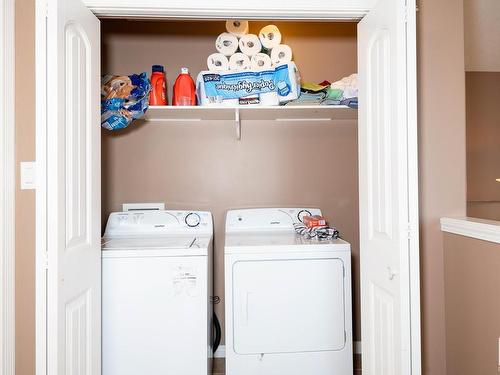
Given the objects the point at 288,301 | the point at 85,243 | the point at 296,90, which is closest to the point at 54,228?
the point at 85,243

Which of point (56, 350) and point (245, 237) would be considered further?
point (245, 237)

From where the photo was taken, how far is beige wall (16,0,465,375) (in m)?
1.41

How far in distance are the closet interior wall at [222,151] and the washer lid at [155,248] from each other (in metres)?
0.55

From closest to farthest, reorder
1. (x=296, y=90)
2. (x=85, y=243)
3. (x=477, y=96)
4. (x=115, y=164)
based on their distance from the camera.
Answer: (x=85, y=243)
(x=296, y=90)
(x=115, y=164)
(x=477, y=96)

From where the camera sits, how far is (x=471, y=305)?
1273 mm

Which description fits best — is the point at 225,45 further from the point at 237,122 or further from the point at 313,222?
the point at 313,222

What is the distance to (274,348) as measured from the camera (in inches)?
69.7

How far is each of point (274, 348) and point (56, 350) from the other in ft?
3.46

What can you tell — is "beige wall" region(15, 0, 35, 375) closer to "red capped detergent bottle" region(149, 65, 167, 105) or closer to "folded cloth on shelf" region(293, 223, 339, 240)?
"red capped detergent bottle" region(149, 65, 167, 105)

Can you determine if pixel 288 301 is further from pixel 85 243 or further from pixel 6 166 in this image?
pixel 6 166

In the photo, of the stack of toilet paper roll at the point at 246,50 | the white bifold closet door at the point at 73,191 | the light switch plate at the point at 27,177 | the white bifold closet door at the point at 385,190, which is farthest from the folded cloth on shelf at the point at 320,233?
the light switch plate at the point at 27,177

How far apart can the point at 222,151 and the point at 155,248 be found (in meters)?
0.98

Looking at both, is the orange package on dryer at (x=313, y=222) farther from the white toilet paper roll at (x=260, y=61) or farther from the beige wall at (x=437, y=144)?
the white toilet paper roll at (x=260, y=61)

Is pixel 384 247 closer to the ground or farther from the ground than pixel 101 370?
farther from the ground
